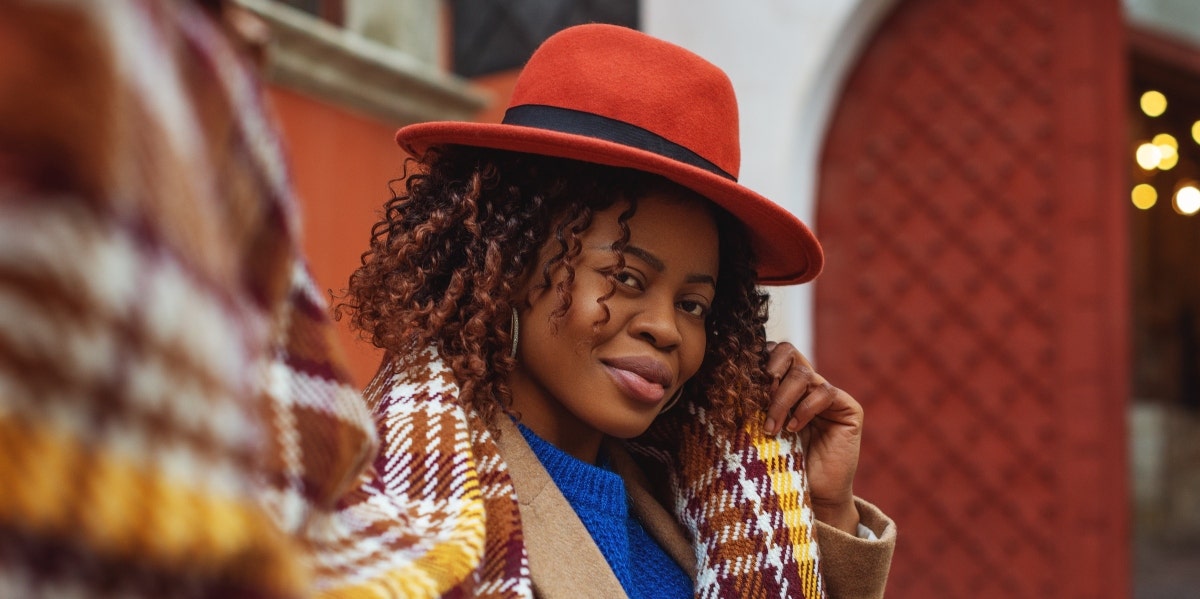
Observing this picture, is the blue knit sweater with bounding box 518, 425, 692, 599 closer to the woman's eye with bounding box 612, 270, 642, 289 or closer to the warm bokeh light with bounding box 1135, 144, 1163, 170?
the woman's eye with bounding box 612, 270, 642, 289

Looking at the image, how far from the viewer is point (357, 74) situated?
182 inches

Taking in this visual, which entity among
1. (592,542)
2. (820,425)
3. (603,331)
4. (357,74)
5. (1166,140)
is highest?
(357,74)

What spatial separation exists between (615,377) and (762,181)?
3.06 m

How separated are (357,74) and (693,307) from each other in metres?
3.40

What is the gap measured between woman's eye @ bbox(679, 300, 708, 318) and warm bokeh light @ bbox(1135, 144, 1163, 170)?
7213 mm

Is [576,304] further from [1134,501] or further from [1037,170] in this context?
[1134,501]

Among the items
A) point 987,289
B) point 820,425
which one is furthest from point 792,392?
point 987,289

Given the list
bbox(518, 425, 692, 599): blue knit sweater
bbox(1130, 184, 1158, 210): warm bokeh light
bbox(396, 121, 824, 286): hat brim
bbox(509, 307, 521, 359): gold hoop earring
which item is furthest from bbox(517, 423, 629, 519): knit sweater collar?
bbox(1130, 184, 1158, 210): warm bokeh light

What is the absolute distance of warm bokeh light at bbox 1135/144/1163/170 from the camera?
7770 mm

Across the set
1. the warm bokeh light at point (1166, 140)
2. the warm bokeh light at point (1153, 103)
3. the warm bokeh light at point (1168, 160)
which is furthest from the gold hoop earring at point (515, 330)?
the warm bokeh light at point (1168, 160)

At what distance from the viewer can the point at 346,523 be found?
834mm

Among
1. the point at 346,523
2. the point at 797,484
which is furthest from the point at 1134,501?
the point at 346,523

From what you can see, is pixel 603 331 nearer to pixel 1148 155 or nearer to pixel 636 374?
pixel 636 374

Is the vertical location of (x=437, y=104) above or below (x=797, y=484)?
above
